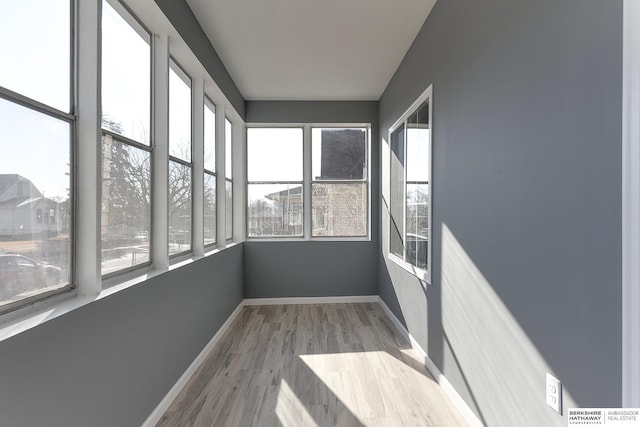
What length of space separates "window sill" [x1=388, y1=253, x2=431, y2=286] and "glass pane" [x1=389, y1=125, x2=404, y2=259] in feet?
0.20

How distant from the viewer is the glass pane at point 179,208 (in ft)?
8.33

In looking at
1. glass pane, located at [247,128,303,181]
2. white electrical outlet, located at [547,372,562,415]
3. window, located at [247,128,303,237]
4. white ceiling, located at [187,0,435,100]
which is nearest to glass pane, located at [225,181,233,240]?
window, located at [247,128,303,237]

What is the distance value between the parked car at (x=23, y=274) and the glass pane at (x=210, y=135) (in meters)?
2.05

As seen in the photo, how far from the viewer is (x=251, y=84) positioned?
409 cm

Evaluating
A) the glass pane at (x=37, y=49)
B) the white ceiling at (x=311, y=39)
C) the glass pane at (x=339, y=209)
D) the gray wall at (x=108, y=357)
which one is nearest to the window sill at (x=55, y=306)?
the gray wall at (x=108, y=357)

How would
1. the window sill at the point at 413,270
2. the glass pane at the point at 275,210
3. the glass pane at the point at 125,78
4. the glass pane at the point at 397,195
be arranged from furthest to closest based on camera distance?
the glass pane at the point at 275,210 → the glass pane at the point at 397,195 → the window sill at the point at 413,270 → the glass pane at the point at 125,78

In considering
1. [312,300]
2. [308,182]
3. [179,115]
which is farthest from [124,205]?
[312,300]

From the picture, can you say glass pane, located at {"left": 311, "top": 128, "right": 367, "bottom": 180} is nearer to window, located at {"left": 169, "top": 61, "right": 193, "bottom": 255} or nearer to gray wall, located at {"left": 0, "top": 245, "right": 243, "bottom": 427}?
window, located at {"left": 169, "top": 61, "right": 193, "bottom": 255}

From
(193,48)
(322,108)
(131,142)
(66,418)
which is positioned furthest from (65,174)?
(322,108)

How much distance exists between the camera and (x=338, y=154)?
4848mm

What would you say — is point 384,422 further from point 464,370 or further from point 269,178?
point 269,178

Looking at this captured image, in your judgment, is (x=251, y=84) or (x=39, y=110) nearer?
(x=39, y=110)

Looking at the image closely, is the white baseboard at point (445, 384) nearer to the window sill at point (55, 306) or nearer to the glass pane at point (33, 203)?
the window sill at point (55, 306)

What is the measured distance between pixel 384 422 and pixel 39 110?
7.70 ft
